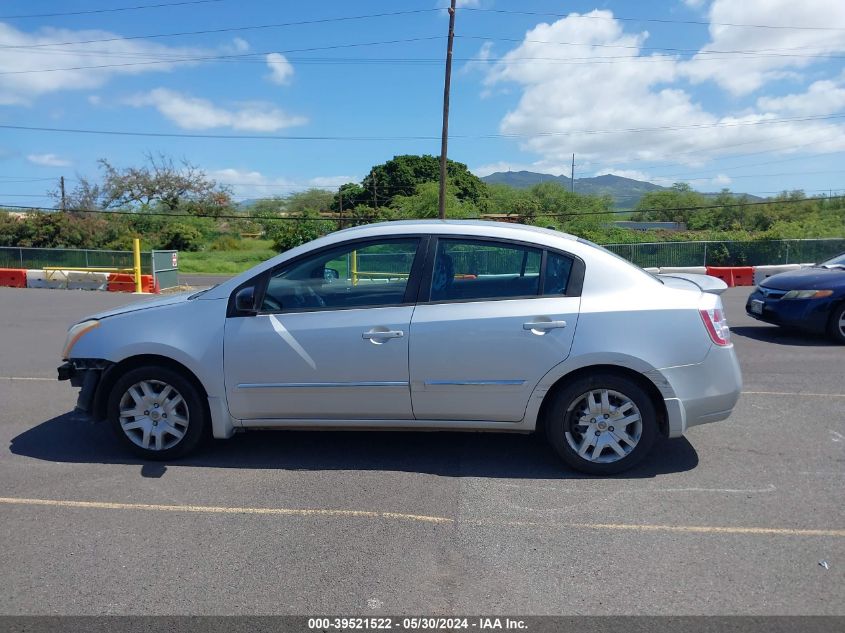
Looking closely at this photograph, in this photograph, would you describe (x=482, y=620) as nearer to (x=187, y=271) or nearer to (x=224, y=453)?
(x=224, y=453)

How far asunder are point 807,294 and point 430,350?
286 inches

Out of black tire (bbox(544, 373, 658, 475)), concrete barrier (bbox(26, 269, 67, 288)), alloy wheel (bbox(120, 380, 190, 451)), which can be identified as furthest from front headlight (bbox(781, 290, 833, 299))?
concrete barrier (bbox(26, 269, 67, 288))

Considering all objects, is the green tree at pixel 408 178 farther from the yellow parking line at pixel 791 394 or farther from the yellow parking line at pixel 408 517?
the yellow parking line at pixel 408 517

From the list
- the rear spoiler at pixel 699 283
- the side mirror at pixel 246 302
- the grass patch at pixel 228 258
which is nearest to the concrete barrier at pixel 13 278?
the grass patch at pixel 228 258

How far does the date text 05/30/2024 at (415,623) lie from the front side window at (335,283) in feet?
7.17

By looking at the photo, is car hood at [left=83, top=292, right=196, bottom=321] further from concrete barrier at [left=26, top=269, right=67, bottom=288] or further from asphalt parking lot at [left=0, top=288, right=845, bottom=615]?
concrete barrier at [left=26, top=269, right=67, bottom=288]

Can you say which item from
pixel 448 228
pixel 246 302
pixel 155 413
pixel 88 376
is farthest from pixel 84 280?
pixel 448 228

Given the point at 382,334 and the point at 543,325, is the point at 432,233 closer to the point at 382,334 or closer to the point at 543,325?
the point at 382,334

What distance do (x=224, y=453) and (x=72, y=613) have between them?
207cm

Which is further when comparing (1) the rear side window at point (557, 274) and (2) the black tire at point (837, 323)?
(2) the black tire at point (837, 323)

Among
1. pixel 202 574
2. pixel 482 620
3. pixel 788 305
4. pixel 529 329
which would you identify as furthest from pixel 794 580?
pixel 788 305

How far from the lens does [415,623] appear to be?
9.67 feet

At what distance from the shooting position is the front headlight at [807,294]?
30.8 feet

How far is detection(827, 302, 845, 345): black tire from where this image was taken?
9.33m
